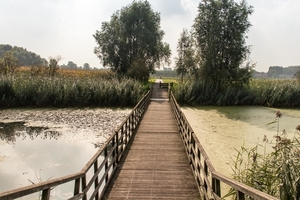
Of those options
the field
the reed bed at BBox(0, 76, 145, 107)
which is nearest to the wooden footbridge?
the reed bed at BBox(0, 76, 145, 107)

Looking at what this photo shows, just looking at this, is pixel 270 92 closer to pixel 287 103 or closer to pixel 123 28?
pixel 287 103

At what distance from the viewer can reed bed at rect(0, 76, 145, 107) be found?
17.5m

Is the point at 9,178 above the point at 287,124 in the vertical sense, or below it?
below

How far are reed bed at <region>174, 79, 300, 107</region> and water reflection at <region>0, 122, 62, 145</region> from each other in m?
12.0

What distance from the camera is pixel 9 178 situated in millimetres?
5996

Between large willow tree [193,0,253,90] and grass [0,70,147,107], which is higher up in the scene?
large willow tree [193,0,253,90]

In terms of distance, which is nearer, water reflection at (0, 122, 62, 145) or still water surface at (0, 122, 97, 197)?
still water surface at (0, 122, 97, 197)

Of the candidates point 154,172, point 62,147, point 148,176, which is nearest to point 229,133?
point 154,172

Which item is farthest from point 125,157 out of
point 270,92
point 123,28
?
point 123,28

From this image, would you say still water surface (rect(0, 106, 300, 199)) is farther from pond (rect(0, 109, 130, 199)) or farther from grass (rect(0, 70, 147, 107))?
grass (rect(0, 70, 147, 107))

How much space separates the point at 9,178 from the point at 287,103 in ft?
68.6

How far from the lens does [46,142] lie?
9.06 metres

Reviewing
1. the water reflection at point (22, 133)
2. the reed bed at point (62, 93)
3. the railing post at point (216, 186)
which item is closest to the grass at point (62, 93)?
the reed bed at point (62, 93)

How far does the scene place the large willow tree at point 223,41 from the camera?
21.8 meters
